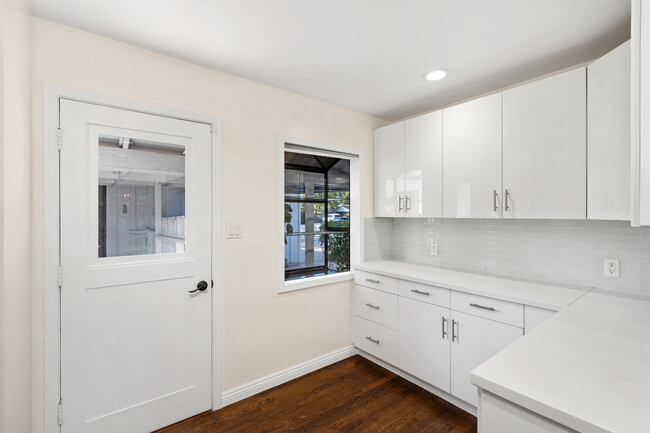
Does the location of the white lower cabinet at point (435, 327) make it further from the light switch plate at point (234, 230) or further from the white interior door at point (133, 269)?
the white interior door at point (133, 269)

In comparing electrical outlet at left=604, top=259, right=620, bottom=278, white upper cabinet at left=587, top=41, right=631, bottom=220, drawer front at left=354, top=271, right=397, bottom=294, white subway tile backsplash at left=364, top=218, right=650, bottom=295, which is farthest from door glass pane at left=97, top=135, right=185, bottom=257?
electrical outlet at left=604, top=259, right=620, bottom=278

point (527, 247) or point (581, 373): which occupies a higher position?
point (527, 247)

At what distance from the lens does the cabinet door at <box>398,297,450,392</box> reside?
2.29 metres

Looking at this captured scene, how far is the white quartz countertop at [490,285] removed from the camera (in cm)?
187

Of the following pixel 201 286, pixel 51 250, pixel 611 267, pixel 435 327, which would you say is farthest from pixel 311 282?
pixel 611 267

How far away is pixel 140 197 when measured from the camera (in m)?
1.98

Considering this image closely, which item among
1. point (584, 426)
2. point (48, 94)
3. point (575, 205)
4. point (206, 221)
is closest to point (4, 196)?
point (48, 94)

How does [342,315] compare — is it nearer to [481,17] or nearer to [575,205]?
[575,205]

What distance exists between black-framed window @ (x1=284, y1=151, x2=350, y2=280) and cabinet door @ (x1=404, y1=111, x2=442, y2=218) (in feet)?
2.83

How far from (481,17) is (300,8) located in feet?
3.19

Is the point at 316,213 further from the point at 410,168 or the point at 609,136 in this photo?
the point at 609,136

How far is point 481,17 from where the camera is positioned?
166 centimetres

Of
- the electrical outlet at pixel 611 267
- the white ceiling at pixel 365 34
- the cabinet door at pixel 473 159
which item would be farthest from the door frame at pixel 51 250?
the electrical outlet at pixel 611 267

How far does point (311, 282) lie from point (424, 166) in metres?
1.47
